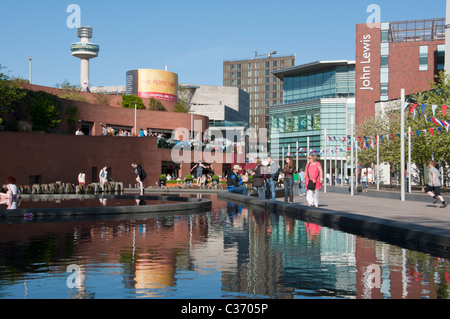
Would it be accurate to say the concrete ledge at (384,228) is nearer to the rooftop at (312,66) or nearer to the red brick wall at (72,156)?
the red brick wall at (72,156)

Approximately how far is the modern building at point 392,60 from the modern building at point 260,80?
92.4m

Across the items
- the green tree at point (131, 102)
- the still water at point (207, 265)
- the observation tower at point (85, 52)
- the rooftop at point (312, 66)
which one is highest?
the observation tower at point (85, 52)

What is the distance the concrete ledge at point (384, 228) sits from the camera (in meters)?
11.5

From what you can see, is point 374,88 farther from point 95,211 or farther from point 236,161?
point 95,211

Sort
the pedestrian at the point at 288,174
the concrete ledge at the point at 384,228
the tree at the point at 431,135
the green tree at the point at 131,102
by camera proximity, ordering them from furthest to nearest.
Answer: the green tree at the point at 131,102
the tree at the point at 431,135
the pedestrian at the point at 288,174
the concrete ledge at the point at 384,228

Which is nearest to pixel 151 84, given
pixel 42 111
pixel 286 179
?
pixel 42 111

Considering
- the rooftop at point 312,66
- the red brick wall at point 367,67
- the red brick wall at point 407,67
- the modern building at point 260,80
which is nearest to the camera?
the red brick wall at point 407,67

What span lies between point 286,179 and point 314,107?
8587cm

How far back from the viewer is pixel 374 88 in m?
96.5

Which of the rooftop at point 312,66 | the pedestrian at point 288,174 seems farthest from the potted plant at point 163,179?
the rooftop at point 312,66

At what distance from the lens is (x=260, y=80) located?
638 feet

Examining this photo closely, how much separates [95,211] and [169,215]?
2449 mm

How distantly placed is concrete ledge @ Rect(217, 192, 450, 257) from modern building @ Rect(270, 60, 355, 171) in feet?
270
